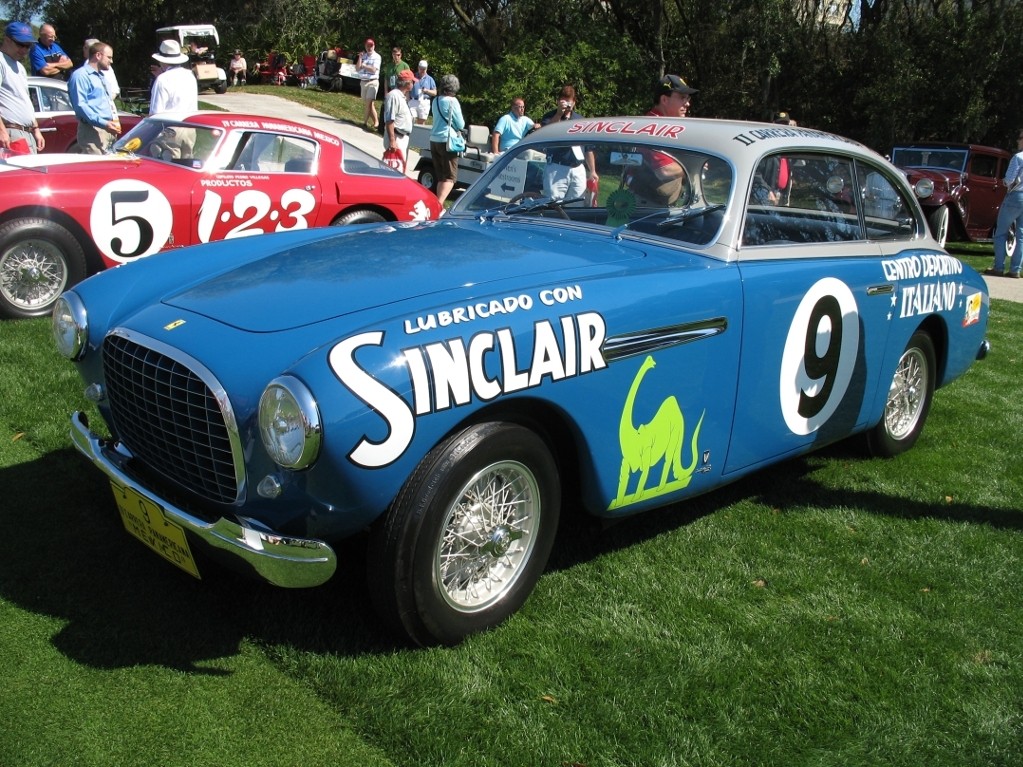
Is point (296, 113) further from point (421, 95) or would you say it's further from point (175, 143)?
point (175, 143)

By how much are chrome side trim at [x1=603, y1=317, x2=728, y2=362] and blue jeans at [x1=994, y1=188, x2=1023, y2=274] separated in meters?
10.1

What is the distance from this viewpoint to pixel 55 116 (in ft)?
40.3

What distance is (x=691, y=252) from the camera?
3643 millimetres

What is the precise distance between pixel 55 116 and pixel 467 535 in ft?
38.5

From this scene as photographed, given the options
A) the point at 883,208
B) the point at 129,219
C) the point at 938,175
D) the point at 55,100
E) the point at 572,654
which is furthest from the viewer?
the point at 938,175

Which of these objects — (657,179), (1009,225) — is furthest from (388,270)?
(1009,225)

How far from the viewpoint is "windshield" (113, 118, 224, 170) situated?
7.18 m

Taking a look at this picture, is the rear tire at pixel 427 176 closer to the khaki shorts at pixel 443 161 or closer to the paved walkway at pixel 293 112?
the khaki shorts at pixel 443 161

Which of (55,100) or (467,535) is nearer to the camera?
(467,535)

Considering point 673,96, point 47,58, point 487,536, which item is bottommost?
point 487,536

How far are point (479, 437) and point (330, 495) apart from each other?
0.47m

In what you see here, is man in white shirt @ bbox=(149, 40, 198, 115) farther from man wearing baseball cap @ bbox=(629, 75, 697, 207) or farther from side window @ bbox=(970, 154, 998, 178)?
side window @ bbox=(970, 154, 998, 178)

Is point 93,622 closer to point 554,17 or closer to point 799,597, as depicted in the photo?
point 799,597

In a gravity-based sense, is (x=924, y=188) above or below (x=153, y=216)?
above
